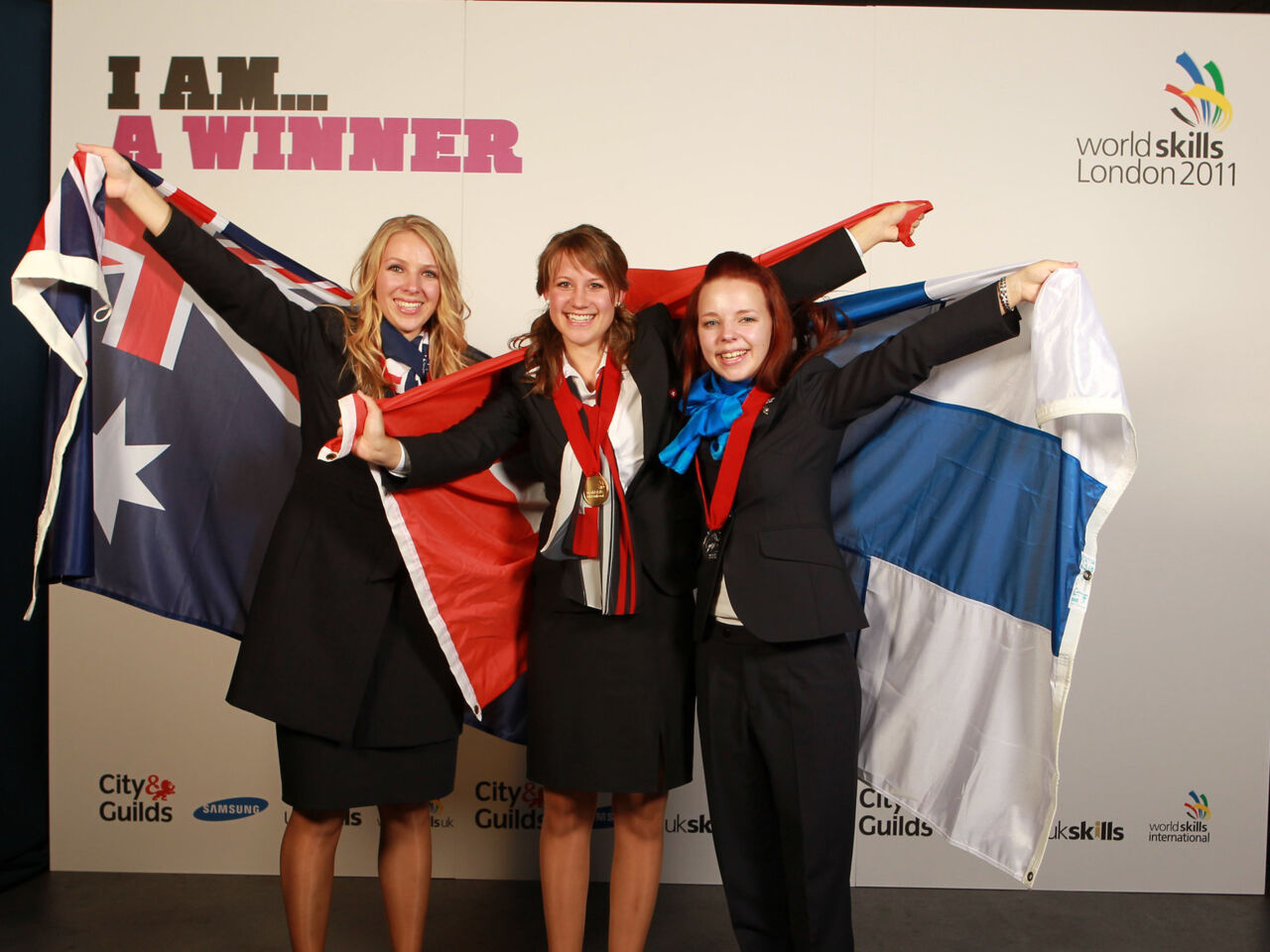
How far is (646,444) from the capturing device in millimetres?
2178

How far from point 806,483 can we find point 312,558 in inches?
42.2

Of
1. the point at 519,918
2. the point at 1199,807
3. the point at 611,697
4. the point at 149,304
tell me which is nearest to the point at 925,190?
the point at 611,697

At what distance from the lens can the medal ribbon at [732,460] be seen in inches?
80.1

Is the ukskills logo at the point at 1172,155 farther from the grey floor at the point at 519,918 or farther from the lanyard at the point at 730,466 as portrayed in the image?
the grey floor at the point at 519,918

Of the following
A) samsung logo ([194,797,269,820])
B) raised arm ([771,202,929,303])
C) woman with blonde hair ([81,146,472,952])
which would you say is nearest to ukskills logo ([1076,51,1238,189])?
raised arm ([771,202,929,303])

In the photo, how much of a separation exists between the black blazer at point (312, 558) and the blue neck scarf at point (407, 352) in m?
0.10

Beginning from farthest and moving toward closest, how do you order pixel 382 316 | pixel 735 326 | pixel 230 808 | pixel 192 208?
pixel 230 808
pixel 192 208
pixel 382 316
pixel 735 326

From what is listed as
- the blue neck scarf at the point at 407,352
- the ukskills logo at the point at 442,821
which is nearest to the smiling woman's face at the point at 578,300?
the blue neck scarf at the point at 407,352

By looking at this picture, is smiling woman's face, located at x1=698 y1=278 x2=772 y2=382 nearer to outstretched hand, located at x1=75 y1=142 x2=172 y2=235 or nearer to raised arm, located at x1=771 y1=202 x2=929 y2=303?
raised arm, located at x1=771 y1=202 x2=929 y2=303

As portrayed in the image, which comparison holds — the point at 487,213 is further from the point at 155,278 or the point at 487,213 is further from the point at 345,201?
the point at 155,278

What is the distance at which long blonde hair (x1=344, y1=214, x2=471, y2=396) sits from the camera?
2.23m

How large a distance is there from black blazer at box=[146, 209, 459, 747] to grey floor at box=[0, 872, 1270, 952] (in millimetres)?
1061

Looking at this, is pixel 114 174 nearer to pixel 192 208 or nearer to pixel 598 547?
pixel 192 208

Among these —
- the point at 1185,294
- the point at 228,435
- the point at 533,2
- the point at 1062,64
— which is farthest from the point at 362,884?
the point at 1062,64
